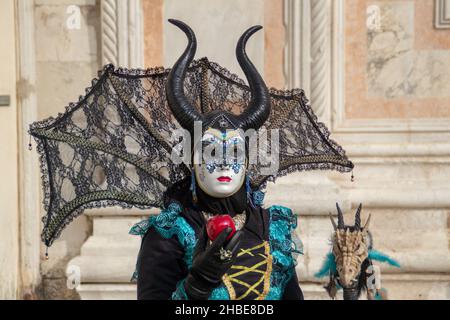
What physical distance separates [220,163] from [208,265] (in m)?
0.52

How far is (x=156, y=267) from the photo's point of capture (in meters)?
3.39

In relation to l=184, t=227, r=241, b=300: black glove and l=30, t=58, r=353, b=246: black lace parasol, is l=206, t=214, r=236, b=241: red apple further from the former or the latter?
l=30, t=58, r=353, b=246: black lace parasol

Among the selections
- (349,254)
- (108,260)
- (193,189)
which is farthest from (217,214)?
(108,260)

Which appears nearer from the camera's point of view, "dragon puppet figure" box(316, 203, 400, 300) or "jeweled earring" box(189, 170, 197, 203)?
"jeweled earring" box(189, 170, 197, 203)

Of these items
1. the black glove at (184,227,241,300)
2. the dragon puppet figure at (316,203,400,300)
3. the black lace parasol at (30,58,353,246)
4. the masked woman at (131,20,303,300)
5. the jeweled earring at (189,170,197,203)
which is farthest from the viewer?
the dragon puppet figure at (316,203,400,300)

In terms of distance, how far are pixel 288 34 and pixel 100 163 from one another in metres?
2.68

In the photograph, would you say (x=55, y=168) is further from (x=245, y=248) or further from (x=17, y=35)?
(x=17, y=35)

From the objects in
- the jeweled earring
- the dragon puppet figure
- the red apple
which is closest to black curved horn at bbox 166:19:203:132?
the jeweled earring

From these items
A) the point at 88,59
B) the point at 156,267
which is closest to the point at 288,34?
the point at 88,59

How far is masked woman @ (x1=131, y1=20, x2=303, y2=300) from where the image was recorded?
3.40 metres

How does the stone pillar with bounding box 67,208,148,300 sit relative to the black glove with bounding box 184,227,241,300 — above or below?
A: below

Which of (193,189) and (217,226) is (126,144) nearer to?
(193,189)

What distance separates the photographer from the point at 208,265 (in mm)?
3061

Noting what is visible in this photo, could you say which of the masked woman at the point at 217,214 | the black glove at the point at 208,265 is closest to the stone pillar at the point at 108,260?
the masked woman at the point at 217,214
